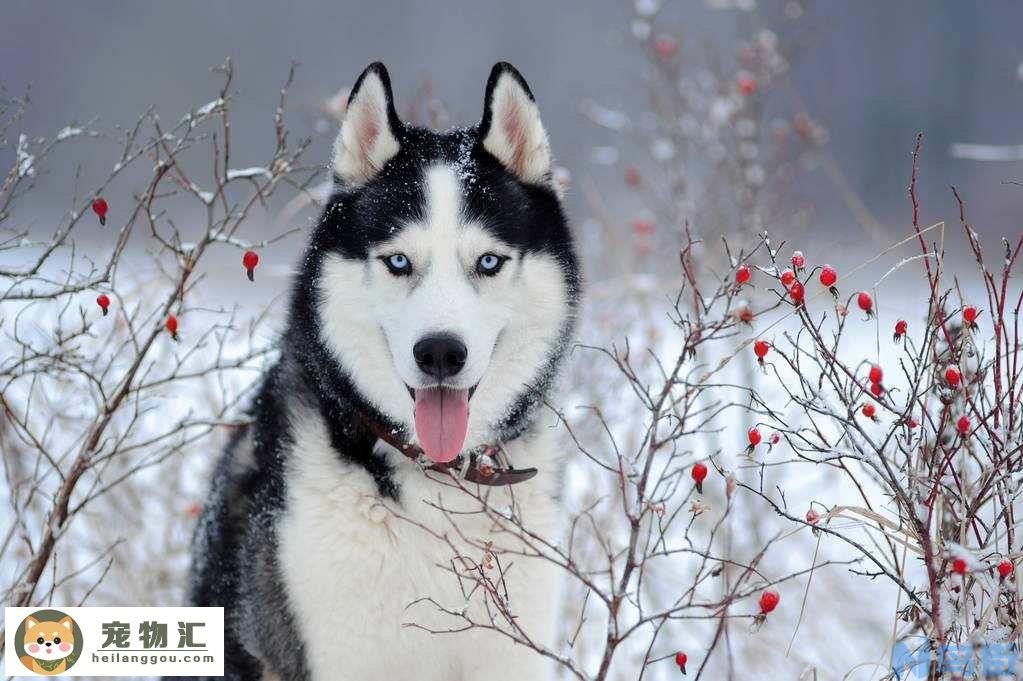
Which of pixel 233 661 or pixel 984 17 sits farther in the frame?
pixel 984 17

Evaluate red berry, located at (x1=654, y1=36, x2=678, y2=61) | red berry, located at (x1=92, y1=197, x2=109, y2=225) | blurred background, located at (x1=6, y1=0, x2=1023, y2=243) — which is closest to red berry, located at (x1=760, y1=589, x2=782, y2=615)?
red berry, located at (x1=92, y1=197, x2=109, y2=225)

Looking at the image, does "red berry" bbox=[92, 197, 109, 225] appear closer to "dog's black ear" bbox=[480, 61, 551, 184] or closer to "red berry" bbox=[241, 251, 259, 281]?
"red berry" bbox=[241, 251, 259, 281]

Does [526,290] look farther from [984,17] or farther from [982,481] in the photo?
[984,17]

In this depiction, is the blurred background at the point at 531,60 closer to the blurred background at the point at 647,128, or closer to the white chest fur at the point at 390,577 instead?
the blurred background at the point at 647,128

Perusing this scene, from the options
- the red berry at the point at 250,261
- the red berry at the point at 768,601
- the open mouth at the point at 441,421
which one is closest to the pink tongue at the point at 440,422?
the open mouth at the point at 441,421

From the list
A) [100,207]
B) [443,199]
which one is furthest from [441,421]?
[100,207]

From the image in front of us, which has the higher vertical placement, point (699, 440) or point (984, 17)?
point (984, 17)

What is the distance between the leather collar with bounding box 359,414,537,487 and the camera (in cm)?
244

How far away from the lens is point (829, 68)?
75.0 feet

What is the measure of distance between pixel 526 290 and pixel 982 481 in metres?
1.16

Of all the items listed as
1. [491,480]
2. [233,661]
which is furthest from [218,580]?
[491,480]

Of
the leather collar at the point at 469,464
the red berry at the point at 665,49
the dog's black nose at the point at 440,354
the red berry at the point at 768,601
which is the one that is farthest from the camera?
the red berry at the point at 665,49

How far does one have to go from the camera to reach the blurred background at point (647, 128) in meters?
4.77

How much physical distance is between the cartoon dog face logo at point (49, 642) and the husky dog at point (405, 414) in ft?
1.29
